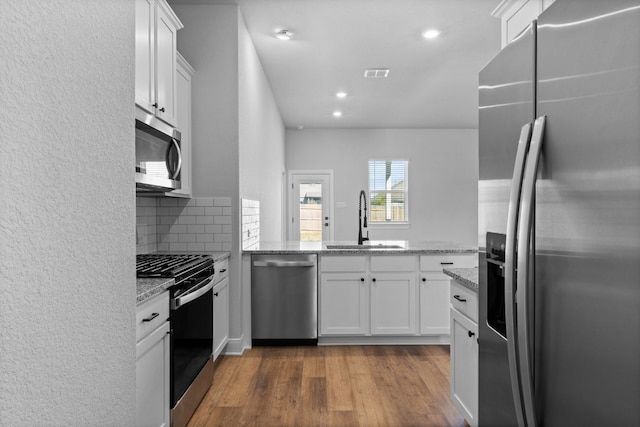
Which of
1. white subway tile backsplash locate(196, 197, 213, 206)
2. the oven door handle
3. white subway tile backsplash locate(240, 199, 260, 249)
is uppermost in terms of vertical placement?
white subway tile backsplash locate(196, 197, 213, 206)

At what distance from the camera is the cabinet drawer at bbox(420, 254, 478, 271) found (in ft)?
12.2

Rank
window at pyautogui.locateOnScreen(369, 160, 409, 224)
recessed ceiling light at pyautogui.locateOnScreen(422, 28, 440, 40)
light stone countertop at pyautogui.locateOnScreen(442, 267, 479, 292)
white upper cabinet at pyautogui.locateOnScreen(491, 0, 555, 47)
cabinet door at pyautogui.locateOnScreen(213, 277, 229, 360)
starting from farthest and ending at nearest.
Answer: window at pyautogui.locateOnScreen(369, 160, 409, 224) → recessed ceiling light at pyautogui.locateOnScreen(422, 28, 440, 40) → cabinet door at pyautogui.locateOnScreen(213, 277, 229, 360) → white upper cabinet at pyautogui.locateOnScreen(491, 0, 555, 47) → light stone countertop at pyautogui.locateOnScreen(442, 267, 479, 292)

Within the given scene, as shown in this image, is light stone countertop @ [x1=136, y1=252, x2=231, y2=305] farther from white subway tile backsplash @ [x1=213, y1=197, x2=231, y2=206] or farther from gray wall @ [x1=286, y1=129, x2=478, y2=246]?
gray wall @ [x1=286, y1=129, x2=478, y2=246]

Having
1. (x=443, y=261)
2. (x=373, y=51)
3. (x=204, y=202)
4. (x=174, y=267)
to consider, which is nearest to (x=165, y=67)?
(x=204, y=202)

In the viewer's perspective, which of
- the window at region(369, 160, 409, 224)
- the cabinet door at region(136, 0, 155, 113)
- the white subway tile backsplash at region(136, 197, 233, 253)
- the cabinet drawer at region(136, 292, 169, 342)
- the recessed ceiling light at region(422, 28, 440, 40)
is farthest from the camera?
the window at region(369, 160, 409, 224)

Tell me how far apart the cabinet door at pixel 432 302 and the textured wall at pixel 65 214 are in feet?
9.89

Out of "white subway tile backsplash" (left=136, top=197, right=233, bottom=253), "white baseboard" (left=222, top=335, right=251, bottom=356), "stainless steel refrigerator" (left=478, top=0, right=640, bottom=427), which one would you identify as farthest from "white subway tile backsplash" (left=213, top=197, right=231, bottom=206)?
"stainless steel refrigerator" (left=478, top=0, right=640, bottom=427)

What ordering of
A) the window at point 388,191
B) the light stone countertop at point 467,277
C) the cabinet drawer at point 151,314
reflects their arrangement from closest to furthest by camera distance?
the cabinet drawer at point 151,314 < the light stone countertop at point 467,277 < the window at point 388,191

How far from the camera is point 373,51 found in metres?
4.38

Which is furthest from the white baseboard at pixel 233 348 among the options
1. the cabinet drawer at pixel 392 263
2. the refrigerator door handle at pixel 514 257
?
the refrigerator door handle at pixel 514 257

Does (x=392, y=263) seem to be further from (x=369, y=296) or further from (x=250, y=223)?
(x=250, y=223)

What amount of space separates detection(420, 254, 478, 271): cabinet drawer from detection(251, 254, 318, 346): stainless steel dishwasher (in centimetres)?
98

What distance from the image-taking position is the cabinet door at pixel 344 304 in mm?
3725

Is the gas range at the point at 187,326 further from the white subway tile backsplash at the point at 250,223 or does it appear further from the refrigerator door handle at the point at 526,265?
the refrigerator door handle at the point at 526,265
